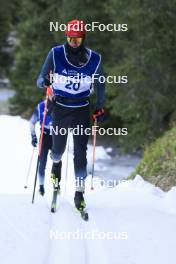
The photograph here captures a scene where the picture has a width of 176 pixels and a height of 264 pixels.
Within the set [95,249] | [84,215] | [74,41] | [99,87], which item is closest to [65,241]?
[95,249]

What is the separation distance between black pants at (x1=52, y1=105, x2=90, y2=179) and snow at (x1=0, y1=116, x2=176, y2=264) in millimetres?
696

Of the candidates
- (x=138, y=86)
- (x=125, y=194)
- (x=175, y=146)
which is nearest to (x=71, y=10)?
(x=138, y=86)

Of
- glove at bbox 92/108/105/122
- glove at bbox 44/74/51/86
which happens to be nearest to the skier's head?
glove at bbox 44/74/51/86

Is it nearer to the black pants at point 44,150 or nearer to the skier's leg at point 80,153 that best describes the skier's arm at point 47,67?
the skier's leg at point 80,153

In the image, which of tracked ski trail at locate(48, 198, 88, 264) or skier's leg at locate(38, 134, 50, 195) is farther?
skier's leg at locate(38, 134, 50, 195)

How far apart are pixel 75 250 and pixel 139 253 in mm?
695

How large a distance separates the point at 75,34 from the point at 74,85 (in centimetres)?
64

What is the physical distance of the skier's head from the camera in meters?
6.25

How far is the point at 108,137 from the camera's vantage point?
1094 inches

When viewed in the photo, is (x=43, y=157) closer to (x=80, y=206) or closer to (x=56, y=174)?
(x=56, y=174)

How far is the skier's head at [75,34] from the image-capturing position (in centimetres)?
625

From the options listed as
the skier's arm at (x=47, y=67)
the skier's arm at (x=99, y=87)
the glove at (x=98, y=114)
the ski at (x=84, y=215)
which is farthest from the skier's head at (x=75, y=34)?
the ski at (x=84, y=215)

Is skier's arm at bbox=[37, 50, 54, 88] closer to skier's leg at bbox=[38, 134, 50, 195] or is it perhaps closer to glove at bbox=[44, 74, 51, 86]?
glove at bbox=[44, 74, 51, 86]

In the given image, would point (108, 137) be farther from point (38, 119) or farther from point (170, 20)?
point (38, 119)
